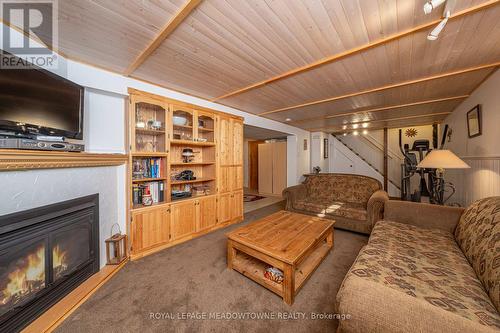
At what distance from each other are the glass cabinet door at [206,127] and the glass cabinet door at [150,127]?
0.62 m

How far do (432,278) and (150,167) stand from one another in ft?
10.3

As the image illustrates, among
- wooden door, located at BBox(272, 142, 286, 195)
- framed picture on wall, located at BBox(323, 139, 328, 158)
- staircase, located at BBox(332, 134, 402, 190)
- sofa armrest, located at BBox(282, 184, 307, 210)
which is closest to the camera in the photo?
sofa armrest, located at BBox(282, 184, 307, 210)

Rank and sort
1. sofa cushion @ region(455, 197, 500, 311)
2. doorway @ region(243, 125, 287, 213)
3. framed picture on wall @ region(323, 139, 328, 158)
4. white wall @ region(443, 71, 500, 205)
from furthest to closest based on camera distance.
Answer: framed picture on wall @ region(323, 139, 328, 158) → doorway @ region(243, 125, 287, 213) → white wall @ region(443, 71, 500, 205) → sofa cushion @ region(455, 197, 500, 311)

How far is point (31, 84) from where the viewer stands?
1340 mm

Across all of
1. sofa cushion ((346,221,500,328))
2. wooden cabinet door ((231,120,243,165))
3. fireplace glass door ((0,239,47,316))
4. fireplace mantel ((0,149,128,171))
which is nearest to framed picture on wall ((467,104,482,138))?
sofa cushion ((346,221,500,328))

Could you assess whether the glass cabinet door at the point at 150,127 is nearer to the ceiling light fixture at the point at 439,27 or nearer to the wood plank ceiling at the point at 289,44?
the wood plank ceiling at the point at 289,44

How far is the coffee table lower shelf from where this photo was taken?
58.9 inches

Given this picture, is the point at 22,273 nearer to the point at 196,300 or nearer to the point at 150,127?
the point at 196,300

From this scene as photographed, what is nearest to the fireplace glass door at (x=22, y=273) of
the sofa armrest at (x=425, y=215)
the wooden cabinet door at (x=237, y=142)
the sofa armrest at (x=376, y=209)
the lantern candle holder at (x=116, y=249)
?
the lantern candle holder at (x=116, y=249)

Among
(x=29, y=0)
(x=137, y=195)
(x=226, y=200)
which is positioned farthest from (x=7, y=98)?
(x=226, y=200)

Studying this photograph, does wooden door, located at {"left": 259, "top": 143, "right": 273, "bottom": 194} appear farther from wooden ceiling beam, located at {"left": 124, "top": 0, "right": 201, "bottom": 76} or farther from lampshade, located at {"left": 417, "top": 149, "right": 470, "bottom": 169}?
wooden ceiling beam, located at {"left": 124, "top": 0, "right": 201, "bottom": 76}

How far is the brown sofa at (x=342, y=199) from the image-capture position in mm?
2844

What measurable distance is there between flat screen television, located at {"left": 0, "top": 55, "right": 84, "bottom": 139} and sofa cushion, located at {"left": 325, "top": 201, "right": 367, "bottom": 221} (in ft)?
12.0

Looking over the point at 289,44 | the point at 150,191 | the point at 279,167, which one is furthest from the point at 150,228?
the point at 279,167
